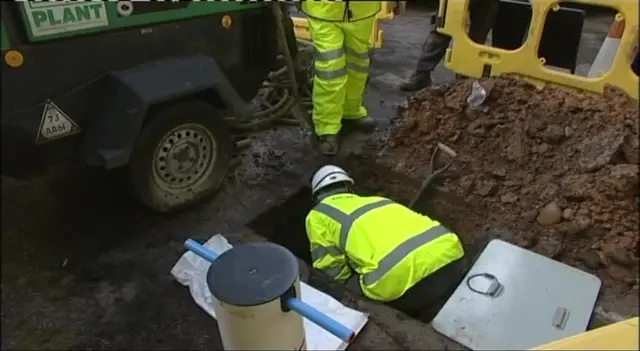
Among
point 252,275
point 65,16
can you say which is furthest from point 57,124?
point 252,275

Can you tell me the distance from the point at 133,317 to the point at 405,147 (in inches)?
38.5

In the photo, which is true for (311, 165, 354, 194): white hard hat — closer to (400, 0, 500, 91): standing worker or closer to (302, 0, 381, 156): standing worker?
(302, 0, 381, 156): standing worker

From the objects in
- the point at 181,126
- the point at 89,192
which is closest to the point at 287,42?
the point at 181,126

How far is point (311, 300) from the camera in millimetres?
1215

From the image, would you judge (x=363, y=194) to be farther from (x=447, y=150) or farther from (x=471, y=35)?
(x=471, y=35)

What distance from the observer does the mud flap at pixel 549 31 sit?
781 mm

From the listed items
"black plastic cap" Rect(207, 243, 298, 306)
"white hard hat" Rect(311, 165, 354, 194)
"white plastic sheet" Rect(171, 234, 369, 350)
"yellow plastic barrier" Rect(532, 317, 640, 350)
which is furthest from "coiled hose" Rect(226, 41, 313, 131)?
"yellow plastic barrier" Rect(532, 317, 640, 350)

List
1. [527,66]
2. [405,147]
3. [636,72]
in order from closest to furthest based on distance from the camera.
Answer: [636,72]
[527,66]
[405,147]

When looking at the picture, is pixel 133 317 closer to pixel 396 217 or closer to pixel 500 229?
pixel 396 217

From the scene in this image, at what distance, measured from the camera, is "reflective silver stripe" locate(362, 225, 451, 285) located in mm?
1256

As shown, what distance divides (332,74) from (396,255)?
0.53m

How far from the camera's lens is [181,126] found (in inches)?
53.1

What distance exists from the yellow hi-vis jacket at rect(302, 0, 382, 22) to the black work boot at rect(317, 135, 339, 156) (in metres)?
0.87

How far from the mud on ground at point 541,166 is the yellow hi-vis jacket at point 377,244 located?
0.20 meters
